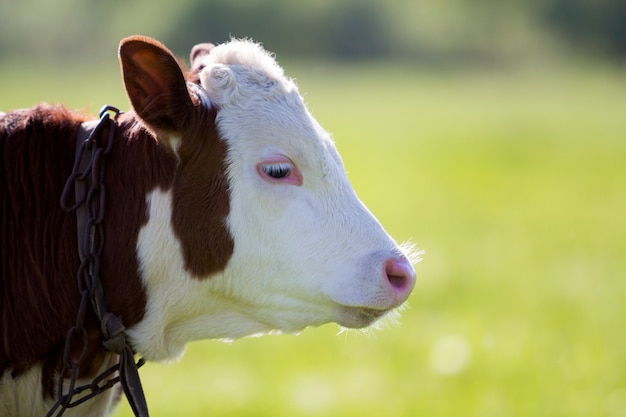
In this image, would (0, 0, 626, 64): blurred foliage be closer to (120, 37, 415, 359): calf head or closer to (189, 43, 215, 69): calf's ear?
(189, 43, 215, 69): calf's ear

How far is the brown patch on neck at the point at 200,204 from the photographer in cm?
333

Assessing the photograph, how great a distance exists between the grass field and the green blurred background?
3 centimetres

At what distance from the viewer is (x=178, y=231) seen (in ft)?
10.9

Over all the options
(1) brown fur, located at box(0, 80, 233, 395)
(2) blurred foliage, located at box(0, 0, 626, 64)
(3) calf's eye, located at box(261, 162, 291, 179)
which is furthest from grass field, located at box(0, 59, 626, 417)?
(2) blurred foliage, located at box(0, 0, 626, 64)

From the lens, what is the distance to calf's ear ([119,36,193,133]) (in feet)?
10.6

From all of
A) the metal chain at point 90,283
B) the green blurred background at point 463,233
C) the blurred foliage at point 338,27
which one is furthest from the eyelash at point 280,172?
the blurred foliage at point 338,27

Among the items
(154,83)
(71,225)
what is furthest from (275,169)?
(71,225)

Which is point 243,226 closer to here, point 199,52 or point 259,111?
point 259,111

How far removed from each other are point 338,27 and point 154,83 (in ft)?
220

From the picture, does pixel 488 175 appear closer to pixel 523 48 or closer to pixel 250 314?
pixel 250 314

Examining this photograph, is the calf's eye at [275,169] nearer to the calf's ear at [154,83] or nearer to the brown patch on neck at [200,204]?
the brown patch on neck at [200,204]

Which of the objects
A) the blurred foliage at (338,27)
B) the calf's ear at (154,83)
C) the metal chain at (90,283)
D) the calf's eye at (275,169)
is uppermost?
the blurred foliage at (338,27)

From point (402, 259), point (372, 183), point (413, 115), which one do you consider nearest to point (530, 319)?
point (402, 259)

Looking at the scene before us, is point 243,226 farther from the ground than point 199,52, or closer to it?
closer to it
